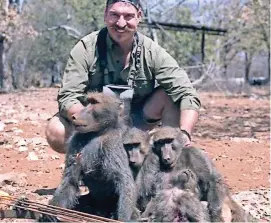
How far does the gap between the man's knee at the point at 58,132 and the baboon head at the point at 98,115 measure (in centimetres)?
76

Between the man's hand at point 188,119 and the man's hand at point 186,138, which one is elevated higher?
the man's hand at point 188,119

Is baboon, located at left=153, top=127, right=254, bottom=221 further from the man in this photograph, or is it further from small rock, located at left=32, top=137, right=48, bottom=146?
small rock, located at left=32, top=137, right=48, bottom=146

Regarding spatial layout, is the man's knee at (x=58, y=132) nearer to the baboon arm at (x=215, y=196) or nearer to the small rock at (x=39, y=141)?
the baboon arm at (x=215, y=196)

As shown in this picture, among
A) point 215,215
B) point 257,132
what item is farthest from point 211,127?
point 215,215

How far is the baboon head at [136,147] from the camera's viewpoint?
3.38 meters

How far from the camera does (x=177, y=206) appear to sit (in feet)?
10.4

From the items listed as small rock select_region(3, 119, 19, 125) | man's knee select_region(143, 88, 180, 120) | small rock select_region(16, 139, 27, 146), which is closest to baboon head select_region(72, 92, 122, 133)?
man's knee select_region(143, 88, 180, 120)

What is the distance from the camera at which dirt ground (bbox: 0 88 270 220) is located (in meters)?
5.02

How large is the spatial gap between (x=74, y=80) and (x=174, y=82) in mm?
657

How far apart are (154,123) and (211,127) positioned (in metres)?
5.24

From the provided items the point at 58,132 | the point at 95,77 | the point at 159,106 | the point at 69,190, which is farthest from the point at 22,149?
the point at 69,190

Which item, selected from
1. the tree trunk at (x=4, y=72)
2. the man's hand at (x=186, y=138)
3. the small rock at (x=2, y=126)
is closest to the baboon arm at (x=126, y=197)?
the man's hand at (x=186, y=138)

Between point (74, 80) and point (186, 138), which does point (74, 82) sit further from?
point (186, 138)

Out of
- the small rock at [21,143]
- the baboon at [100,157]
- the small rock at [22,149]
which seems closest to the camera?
the baboon at [100,157]
